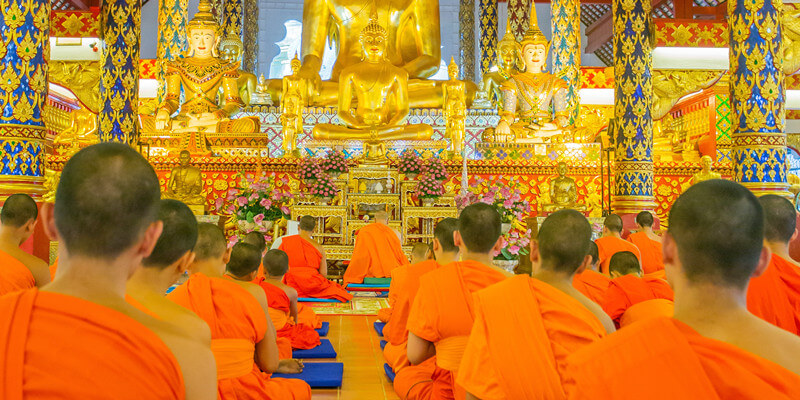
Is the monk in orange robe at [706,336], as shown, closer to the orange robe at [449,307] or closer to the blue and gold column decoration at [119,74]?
the orange robe at [449,307]

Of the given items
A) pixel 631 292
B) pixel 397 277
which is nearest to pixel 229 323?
pixel 631 292

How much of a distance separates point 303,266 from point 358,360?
2.29m

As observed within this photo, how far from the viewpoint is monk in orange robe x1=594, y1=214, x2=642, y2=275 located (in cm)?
503

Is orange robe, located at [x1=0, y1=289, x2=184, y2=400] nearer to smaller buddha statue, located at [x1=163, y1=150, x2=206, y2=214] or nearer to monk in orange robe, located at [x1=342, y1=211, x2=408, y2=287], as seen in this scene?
monk in orange robe, located at [x1=342, y1=211, x2=408, y2=287]

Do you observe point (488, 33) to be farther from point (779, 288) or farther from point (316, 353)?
point (779, 288)

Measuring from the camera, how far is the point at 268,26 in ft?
58.1

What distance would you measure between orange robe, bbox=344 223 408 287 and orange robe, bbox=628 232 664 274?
285cm

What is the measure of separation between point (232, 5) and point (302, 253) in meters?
9.02

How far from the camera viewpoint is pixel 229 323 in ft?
8.78

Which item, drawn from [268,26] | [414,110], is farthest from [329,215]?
[268,26]

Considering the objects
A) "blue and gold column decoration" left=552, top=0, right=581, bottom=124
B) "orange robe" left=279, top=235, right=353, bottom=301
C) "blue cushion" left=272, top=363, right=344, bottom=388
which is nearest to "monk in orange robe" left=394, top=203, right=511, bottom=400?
"blue cushion" left=272, top=363, right=344, bottom=388

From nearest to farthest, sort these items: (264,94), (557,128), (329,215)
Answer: (329,215)
(557,128)
(264,94)

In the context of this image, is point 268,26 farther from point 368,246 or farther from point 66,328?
point 66,328

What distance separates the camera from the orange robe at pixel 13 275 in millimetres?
2748
